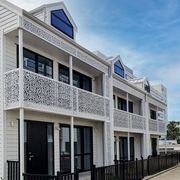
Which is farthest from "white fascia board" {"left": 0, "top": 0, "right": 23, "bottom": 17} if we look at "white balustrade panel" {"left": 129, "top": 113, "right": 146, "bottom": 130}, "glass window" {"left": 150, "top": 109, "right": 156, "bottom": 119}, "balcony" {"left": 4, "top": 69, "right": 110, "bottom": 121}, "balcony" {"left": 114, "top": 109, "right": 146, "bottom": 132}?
"glass window" {"left": 150, "top": 109, "right": 156, "bottom": 119}

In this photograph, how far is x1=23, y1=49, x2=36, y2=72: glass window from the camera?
13.6 m

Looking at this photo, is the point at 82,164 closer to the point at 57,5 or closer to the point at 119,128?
the point at 119,128

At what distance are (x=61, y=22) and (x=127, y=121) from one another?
846cm

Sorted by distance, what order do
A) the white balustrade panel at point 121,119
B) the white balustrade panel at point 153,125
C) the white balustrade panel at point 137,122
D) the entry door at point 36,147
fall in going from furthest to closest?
the white balustrade panel at point 153,125, the white balustrade panel at point 137,122, the white balustrade panel at point 121,119, the entry door at point 36,147

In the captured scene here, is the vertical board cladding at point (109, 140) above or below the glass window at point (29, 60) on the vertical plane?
below

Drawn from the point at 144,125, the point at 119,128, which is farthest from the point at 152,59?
the point at 119,128

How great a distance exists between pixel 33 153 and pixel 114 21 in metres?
7.80

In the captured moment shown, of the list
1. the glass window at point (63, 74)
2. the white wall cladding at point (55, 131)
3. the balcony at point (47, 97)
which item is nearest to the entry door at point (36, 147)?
the white wall cladding at point (55, 131)

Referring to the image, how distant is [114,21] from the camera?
17.1 m

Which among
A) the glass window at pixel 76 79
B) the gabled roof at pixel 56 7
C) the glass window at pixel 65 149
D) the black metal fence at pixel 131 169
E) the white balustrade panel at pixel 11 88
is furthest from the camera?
the glass window at pixel 76 79

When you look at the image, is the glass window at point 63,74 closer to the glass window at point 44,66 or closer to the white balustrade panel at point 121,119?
the glass window at point 44,66

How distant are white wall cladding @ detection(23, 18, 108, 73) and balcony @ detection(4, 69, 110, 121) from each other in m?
1.54

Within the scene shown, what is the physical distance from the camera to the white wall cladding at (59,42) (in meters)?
12.1

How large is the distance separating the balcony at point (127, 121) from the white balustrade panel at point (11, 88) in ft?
30.6
